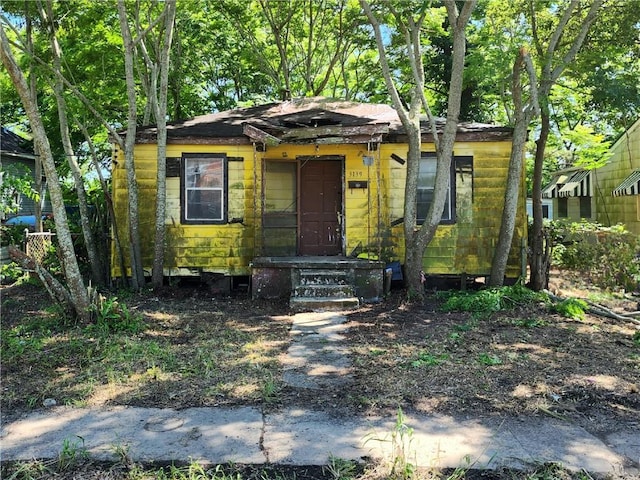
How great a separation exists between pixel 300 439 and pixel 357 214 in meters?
7.26

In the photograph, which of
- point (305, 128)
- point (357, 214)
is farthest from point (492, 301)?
point (305, 128)

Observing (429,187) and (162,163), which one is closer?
(162,163)

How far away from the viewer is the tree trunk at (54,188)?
5832 mm

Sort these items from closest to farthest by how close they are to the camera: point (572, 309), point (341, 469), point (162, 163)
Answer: point (341, 469) < point (572, 309) < point (162, 163)

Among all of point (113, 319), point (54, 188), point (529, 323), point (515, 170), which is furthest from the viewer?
point (515, 170)

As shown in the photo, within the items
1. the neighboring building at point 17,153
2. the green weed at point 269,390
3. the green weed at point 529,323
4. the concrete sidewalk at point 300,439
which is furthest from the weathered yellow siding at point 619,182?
the neighboring building at point 17,153

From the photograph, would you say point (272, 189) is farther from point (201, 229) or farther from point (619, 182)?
point (619, 182)

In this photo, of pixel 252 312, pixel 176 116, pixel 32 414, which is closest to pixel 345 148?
pixel 252 312

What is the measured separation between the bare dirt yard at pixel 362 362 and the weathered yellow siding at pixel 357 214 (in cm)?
228

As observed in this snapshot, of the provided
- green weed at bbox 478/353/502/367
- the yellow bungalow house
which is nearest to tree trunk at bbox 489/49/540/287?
the yellow bungalow house

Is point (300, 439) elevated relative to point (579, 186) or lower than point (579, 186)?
lower

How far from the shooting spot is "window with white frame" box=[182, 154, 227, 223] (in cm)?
1048

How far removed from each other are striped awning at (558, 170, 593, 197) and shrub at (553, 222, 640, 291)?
8329mm

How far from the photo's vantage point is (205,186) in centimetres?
1049
